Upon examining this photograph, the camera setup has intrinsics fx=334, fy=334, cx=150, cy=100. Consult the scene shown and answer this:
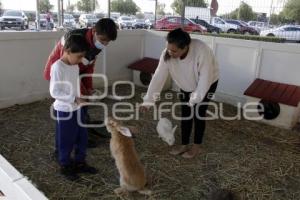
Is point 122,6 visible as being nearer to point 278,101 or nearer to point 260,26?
point 260,26

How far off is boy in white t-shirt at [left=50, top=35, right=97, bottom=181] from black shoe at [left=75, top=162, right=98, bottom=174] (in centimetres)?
6

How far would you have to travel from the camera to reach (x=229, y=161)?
11.9 feet

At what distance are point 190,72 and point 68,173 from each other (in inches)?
57.4

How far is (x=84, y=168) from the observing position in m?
3.17

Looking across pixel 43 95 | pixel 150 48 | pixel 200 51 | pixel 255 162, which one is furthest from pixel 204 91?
pixel 150 48

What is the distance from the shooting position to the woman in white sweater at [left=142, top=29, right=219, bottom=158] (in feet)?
9.47

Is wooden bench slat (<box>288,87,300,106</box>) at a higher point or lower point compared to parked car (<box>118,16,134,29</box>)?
lower

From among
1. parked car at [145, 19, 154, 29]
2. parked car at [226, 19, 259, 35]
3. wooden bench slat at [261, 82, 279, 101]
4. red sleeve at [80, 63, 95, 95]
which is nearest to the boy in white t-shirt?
red sleeve at [80, 63, 95, 95]

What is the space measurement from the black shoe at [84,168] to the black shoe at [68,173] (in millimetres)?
68

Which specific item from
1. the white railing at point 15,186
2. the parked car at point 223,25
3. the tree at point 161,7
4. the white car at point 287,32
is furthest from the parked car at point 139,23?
the white railing at point 15,186

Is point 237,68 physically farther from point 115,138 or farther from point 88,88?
point 115,138

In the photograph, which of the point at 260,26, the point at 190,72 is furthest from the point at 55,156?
the point at 260,26

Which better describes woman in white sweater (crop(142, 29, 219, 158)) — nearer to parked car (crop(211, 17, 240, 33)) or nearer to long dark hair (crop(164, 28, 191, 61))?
long dark hair (crop(164, 28, 191, 61))

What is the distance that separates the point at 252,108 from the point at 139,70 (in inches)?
91.3
